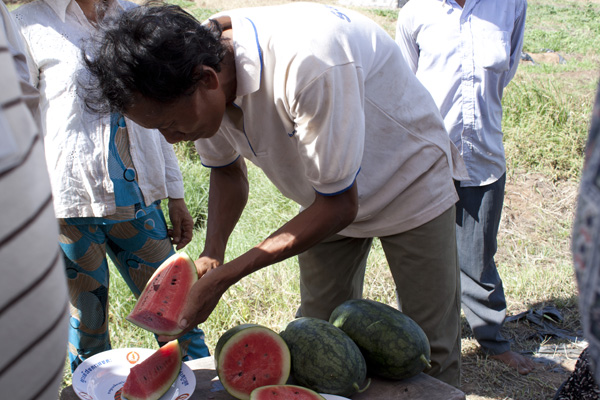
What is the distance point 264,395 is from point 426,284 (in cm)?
109

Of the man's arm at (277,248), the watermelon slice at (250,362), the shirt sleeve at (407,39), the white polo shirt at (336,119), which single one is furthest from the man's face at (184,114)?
the shirt sleeve at (407,39)

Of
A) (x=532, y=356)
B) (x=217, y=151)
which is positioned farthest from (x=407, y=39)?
(x=532, y=356)

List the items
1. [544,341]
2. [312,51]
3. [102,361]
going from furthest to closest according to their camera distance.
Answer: [544,341] → [102,361] → [312,51]

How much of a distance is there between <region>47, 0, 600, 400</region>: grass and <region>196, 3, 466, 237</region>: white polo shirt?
1728 mm

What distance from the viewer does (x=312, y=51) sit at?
179 centimetres

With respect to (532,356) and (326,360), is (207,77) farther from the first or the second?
(532,356)

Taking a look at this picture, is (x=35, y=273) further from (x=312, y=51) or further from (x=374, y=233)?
(x=374, y=233)

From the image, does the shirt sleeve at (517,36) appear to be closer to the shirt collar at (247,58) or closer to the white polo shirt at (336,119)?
the white polo shirt at (336,119)

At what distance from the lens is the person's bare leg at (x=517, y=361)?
3607mm

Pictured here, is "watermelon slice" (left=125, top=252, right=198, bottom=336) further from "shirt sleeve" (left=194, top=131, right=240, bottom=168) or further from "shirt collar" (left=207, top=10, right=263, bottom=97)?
"shirt collar" (left=207, top=10, right=263, bottom=97)

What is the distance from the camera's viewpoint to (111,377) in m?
1.89

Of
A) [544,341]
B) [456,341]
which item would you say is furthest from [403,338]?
[544,341]

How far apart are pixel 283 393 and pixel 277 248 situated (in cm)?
48

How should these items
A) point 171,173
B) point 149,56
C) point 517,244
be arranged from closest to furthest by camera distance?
1. point 149,56
2. point 171,173
3. point 517,244
